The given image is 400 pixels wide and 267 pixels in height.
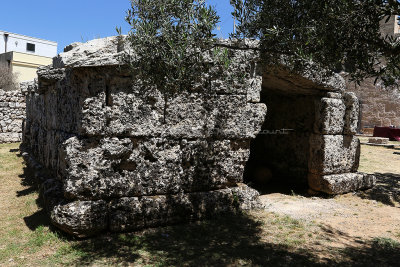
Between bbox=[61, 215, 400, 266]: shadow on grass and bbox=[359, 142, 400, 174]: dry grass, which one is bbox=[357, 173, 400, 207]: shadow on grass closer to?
bbox=[359, 142, 400, 174]: dry grass

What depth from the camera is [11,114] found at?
13.3 m

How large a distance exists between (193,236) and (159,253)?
27.3 inches

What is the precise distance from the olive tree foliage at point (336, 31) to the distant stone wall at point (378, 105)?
1653 centimetres

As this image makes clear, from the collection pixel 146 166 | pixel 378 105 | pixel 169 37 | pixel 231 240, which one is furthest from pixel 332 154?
pixel 378 105

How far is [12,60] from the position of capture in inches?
1168

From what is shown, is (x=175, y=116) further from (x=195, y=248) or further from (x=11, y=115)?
(x=11, y=115)

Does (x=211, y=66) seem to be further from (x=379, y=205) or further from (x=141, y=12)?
(x=379, y=205)

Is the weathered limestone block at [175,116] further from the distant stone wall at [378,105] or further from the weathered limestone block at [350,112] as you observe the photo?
the distant stone wall at [378,105]

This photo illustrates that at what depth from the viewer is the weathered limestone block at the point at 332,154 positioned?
22.6 ft

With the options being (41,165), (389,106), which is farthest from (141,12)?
(389,106)

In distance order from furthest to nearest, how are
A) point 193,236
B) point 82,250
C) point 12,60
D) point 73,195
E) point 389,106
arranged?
point 12,60
point 389,106
point 193,236
point 73,195
point 82,250

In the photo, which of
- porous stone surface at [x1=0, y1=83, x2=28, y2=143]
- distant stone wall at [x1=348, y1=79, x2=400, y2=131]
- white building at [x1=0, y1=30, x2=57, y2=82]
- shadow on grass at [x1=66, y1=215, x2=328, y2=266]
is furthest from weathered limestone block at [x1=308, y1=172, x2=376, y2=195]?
white building at [x1=0, y1=30, x2=57, y2=82]

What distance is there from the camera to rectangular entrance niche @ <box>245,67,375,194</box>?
6.87 metres

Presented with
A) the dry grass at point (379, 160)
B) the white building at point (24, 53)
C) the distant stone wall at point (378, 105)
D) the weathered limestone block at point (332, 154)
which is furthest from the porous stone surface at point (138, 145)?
the white building at point (24, 53)
